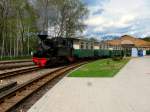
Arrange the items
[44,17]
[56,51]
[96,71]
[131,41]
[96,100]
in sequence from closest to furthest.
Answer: [96,100] → [96,71] → [56,51] → [44,17] → [131,41]

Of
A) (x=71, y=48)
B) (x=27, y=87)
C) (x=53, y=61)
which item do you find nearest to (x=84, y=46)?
(x=71, y=48)

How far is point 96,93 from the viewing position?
12.3m

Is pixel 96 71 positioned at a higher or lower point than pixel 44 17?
lower

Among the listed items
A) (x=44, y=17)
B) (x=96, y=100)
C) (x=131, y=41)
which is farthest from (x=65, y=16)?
(x=131, y=41)

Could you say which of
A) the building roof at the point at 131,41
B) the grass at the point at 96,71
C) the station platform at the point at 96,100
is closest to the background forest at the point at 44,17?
the grass at the point at 96,71

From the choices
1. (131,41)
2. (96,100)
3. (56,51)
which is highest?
(131,41)

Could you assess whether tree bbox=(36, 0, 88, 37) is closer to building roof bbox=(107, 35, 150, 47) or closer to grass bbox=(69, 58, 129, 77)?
grass bbox=(69, 58, 129, 77)

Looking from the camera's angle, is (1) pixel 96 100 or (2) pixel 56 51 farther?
(2) pixel 56 51

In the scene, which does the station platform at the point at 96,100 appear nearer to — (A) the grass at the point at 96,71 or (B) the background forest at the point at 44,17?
(A) the grass at the point at 96,71

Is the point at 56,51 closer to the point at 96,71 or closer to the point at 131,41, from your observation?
the point at 96,71

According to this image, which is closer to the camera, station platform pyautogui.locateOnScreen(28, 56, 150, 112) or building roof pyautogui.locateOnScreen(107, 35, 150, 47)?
station platform pyautogui.locateOnScreen(28, 56, 150, 112)

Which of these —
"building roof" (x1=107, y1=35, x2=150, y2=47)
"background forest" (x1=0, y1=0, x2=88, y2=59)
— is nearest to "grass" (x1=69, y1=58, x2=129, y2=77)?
"background forest" (x1=0, y1=0, x2=88, y2=59)

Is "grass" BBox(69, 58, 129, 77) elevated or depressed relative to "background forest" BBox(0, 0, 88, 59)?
depressed

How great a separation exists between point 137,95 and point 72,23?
58.5 meters
